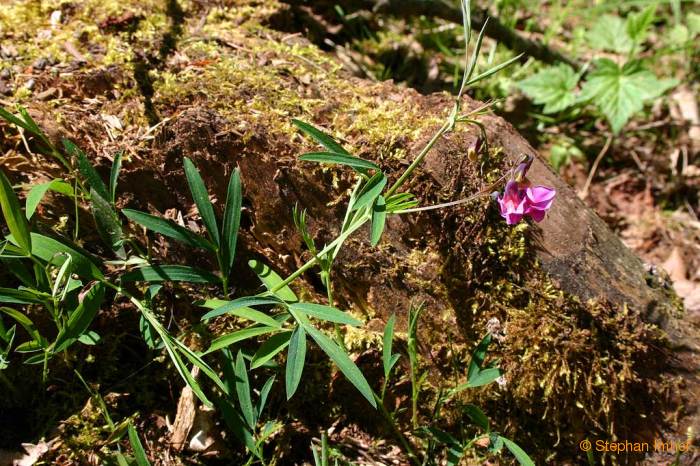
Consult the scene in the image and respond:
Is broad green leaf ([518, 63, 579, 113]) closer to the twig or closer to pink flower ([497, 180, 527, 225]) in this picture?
the twig

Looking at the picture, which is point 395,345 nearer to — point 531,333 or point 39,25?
point 531,333

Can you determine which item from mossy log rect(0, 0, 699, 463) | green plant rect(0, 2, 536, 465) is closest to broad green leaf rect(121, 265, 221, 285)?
green plant rect(0, 2, 536, 465)

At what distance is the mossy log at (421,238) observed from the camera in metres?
2.02

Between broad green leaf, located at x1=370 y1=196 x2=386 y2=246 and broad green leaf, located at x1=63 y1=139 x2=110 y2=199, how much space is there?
2.72 ft

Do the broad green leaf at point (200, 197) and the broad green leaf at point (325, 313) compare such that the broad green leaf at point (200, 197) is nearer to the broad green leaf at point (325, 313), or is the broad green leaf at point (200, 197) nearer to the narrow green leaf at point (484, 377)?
the broad green leaf at point (325, 313)

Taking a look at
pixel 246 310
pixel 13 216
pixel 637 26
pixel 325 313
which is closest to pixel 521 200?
pixel 325 313

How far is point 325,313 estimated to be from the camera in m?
1.60

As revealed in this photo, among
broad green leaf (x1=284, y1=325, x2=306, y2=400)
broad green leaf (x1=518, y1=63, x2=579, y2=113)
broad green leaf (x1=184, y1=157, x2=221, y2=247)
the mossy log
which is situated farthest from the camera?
broad green leaf (x1=518, y1=63, x2=579, y2=113)

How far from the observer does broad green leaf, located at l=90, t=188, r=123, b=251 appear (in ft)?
5.85

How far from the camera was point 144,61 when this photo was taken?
7.35 feet

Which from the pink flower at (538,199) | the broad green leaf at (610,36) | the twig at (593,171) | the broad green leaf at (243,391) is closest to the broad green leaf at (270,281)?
the broad green leaf at (243,391)

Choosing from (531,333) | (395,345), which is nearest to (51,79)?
(395,345)

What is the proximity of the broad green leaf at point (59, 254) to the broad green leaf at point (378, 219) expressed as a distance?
814mm

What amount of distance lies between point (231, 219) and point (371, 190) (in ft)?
1.44
